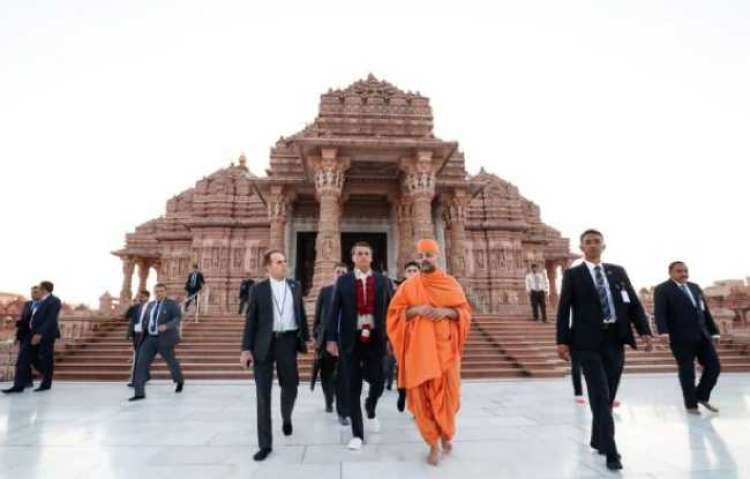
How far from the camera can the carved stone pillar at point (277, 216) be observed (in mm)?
15805

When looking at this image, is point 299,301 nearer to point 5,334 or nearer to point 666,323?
point 666,323

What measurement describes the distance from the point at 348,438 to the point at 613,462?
2.12 meters

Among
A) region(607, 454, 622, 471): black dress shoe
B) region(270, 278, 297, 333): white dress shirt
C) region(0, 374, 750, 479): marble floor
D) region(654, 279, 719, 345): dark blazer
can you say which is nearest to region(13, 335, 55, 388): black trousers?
region(0, 374, 750, 479): marble floor

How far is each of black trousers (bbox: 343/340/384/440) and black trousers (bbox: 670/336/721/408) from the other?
12.2 feet

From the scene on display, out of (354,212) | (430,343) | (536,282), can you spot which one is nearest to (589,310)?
(430,343)

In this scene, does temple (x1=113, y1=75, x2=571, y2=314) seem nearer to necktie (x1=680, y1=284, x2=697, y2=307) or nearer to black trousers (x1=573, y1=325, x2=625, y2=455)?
necktie (x1=680, y1=284, x2=697, y2=307)

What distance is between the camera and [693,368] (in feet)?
16.0

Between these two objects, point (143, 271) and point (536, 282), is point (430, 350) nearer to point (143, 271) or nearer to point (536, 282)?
point (536, 282)

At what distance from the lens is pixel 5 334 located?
78.9ft

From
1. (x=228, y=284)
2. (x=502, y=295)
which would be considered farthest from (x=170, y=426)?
(x=502, y=295)

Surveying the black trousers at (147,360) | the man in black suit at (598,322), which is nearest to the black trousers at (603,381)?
the man in black suit at (598,322)

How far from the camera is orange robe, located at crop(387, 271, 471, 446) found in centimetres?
316

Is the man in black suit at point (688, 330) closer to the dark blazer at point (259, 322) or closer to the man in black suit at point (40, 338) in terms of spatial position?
the dark blazer at point (259, 322)

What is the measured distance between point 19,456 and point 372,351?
2982 mm
